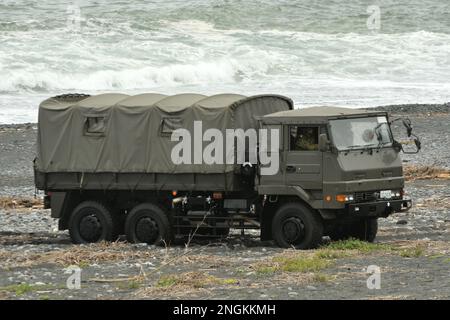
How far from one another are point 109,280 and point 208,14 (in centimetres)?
6067

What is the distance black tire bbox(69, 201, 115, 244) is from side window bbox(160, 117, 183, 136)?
225 cm

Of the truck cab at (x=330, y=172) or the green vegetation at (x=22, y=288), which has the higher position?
the truck cab at (x=330, y=172)

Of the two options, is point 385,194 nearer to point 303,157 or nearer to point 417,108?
point 303,157

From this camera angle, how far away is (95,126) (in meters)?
24.2

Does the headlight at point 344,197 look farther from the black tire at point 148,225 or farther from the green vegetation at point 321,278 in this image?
the black tire at point 148,225

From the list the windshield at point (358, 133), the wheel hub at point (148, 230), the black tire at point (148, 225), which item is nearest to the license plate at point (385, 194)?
the windshield at point (358, 133)

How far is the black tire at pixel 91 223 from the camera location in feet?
79.6

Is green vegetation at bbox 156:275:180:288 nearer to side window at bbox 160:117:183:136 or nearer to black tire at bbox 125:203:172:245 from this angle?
black tire at bbox 125:203:172:245

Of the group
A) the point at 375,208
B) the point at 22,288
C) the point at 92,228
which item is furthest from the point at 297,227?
the point at 22,288

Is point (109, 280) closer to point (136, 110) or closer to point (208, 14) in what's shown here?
point (136, 110)

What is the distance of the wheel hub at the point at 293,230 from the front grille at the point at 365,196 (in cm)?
125

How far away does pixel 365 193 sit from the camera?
2202cm

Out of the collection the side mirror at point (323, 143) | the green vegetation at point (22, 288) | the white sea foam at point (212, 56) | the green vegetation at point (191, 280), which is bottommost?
the green vegetation at point (22, 288)
